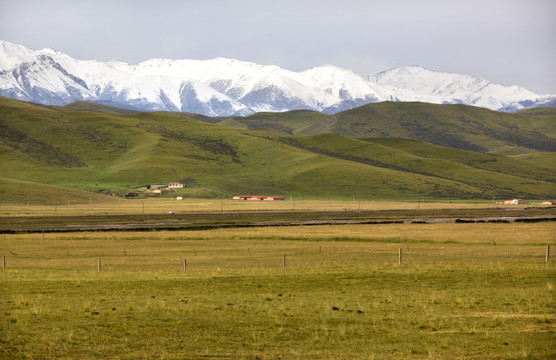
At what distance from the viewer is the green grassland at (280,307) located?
2464cm

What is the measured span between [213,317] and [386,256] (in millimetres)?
36541

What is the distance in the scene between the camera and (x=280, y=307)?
32.9 m

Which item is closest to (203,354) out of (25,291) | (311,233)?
(25,291)

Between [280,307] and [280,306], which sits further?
[280,306]

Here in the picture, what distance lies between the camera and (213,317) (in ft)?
101

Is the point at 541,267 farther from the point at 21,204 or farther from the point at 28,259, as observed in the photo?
the point at 21,204

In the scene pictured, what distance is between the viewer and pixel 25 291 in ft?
130

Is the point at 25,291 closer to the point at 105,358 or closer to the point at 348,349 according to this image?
the point at 105,358

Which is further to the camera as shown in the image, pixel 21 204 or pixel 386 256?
pixel 21 204

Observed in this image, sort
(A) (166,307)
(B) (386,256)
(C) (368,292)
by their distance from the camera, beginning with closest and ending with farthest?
(A) (166,307), (C) (368,292), (B) (386,256)

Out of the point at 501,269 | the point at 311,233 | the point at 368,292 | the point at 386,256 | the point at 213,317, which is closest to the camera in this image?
the point at 213,317

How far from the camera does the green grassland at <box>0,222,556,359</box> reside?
80.8 feet

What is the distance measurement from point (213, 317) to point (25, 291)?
47.8 ft

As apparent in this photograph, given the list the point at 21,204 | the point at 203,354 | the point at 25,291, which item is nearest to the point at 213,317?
the point at 203,354
